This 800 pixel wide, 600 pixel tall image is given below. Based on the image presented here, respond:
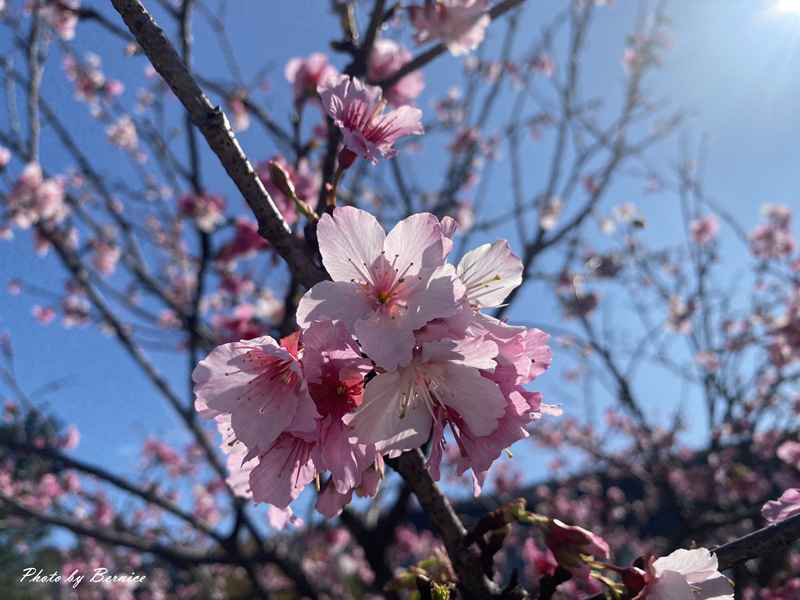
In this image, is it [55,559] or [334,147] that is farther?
[55,559]

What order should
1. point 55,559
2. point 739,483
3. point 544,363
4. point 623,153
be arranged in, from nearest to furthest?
point 544,363 → point 623,153 → point 739,483 → point 55,559

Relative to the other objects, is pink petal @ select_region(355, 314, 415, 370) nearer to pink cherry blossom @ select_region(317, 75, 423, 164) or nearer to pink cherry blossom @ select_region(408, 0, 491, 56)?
pink cherry blossom @ select_region(317, 75, 423, 164)

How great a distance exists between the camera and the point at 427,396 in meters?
0.91

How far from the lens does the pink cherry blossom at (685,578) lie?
855 millimetres

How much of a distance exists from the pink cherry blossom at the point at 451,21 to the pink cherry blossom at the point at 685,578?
5.91 ft

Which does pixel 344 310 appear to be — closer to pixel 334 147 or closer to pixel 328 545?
pixel 334 147

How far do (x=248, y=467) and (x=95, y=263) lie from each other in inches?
204

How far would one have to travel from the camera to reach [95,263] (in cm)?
534

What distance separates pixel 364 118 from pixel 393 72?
1.21 m

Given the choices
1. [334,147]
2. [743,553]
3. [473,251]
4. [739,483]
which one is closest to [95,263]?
[334,147]

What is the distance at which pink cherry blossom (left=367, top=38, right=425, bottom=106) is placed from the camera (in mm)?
2234

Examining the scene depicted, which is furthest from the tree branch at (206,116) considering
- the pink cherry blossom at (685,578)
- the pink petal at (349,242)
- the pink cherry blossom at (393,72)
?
the pink cherry blossom at (393,72)

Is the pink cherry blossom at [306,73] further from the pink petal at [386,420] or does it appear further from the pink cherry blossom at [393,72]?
the pink petal at [386,420]

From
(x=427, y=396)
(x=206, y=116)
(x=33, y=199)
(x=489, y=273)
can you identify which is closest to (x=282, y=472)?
(x=427, y=396)
